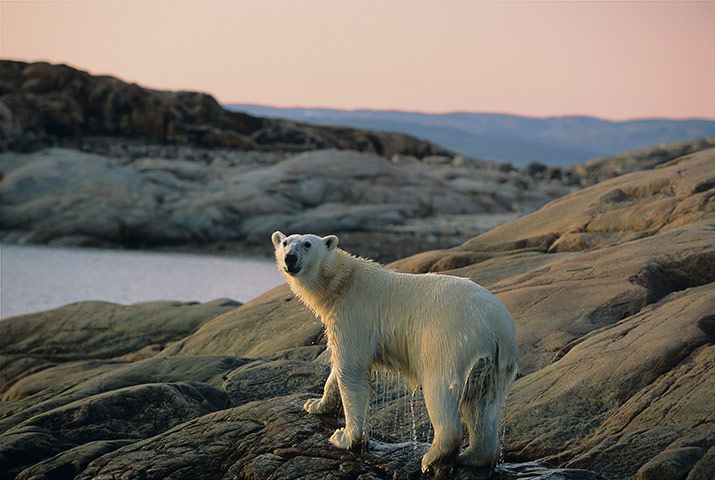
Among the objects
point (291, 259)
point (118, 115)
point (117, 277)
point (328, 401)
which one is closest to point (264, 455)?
point (328, 401)

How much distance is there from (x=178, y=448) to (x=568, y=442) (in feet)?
11.8

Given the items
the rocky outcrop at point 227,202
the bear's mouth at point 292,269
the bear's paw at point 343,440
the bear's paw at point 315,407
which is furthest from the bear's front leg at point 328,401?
the rocky outcrop at point 227,202

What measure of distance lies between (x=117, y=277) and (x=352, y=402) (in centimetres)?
2049

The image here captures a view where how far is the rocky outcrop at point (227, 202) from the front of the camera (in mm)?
30188

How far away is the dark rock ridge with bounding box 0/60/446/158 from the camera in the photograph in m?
46.4

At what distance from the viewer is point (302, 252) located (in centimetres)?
634

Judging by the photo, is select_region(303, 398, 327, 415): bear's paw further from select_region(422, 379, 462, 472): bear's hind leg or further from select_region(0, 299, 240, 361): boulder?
select_region(0, 299, 240, 361): boulder

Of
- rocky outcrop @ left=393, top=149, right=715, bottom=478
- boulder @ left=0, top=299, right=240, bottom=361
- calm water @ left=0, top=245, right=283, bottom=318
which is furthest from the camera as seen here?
calm water @ left=0, top=245, right=283, bottom=318

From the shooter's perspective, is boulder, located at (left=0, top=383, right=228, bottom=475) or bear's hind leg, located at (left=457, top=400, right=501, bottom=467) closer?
bear's hind leg, located at (left=457, top=400, right=501, bottom=467)

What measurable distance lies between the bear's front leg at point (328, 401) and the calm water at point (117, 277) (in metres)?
15.5

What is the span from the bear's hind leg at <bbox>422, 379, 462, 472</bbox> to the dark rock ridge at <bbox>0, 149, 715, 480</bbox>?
0.26 metres

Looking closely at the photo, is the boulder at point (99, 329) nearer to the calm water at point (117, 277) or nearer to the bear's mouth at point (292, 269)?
the calm water at point (117, 277)

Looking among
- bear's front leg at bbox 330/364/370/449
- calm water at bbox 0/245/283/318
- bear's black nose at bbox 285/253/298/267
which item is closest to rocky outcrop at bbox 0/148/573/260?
calm water at bbox 0/245/283/318

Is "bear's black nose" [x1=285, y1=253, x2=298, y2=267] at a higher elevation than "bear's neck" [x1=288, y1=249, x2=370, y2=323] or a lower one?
higher
